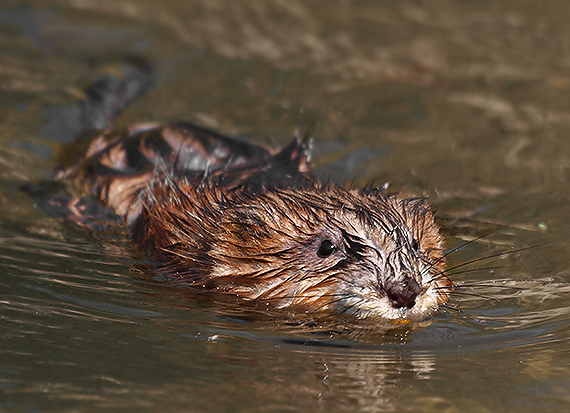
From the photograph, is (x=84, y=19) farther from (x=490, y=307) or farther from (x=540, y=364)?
(x=540, y=364)

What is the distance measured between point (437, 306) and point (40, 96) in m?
5.35

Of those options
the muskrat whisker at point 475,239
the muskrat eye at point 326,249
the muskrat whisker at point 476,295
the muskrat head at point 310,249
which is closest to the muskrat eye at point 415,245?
the muskrat head at point 310,249

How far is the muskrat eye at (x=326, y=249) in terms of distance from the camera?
15.0 feet

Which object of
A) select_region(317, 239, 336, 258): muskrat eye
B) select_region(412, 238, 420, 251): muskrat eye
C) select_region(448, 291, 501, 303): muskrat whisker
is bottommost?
select_region(448, 291, 501, 303): muskrat whisker

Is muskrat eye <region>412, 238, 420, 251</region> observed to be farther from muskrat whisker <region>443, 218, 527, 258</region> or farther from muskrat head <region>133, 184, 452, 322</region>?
muskrat whisker <region>443, 218, 527, 258</region>

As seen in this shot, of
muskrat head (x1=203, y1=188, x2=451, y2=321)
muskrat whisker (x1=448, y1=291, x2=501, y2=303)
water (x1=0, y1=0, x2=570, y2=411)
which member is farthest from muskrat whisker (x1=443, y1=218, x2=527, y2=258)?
muskrat whisker (x1=448, y1=291, x2=501, y2=303)

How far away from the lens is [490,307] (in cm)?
479

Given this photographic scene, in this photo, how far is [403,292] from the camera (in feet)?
13.7

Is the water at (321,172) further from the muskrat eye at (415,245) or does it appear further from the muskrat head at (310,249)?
the muskrat eye at (415,245)

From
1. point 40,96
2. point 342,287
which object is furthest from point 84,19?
point 342,287

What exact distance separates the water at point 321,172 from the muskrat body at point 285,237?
0.19 metres

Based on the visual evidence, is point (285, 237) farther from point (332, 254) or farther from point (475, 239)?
point (475, 239)

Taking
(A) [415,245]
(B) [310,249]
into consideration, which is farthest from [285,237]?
(A) [415,245]

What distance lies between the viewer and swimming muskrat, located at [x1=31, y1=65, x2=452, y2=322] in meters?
4.39
